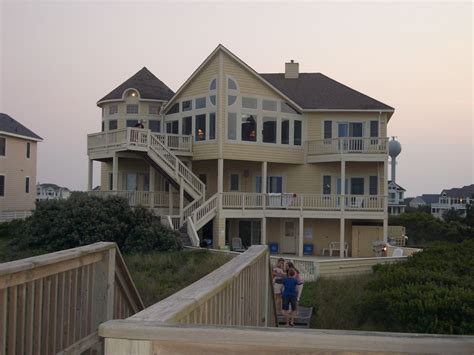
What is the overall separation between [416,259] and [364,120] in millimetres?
13208

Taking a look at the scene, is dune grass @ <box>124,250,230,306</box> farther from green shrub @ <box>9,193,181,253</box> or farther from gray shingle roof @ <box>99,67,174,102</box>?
gray shingle roof @ <box>99,67,174,102</box>

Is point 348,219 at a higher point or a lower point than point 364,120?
lower

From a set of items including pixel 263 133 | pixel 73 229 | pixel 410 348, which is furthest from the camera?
pixel 263 133

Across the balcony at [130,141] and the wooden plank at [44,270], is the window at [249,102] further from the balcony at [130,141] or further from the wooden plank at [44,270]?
the wooden plank at [44,270]

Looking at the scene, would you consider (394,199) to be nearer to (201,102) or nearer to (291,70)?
(291,70)

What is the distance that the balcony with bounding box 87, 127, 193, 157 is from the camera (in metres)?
26.8

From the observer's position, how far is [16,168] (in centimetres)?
4591

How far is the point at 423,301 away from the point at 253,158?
17.3 m

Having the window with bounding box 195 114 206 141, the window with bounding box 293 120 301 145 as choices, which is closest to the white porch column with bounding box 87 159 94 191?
the window with bounding box 195 114 206 141

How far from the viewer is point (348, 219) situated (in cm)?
3081

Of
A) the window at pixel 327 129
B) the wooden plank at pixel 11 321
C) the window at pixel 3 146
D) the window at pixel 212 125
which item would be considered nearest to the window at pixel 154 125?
the window at pixel 212 125

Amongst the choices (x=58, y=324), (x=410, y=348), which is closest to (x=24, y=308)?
(x=58, y=324)

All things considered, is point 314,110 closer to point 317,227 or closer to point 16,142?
point 317,227

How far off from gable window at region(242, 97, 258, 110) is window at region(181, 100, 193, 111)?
9.93ft
